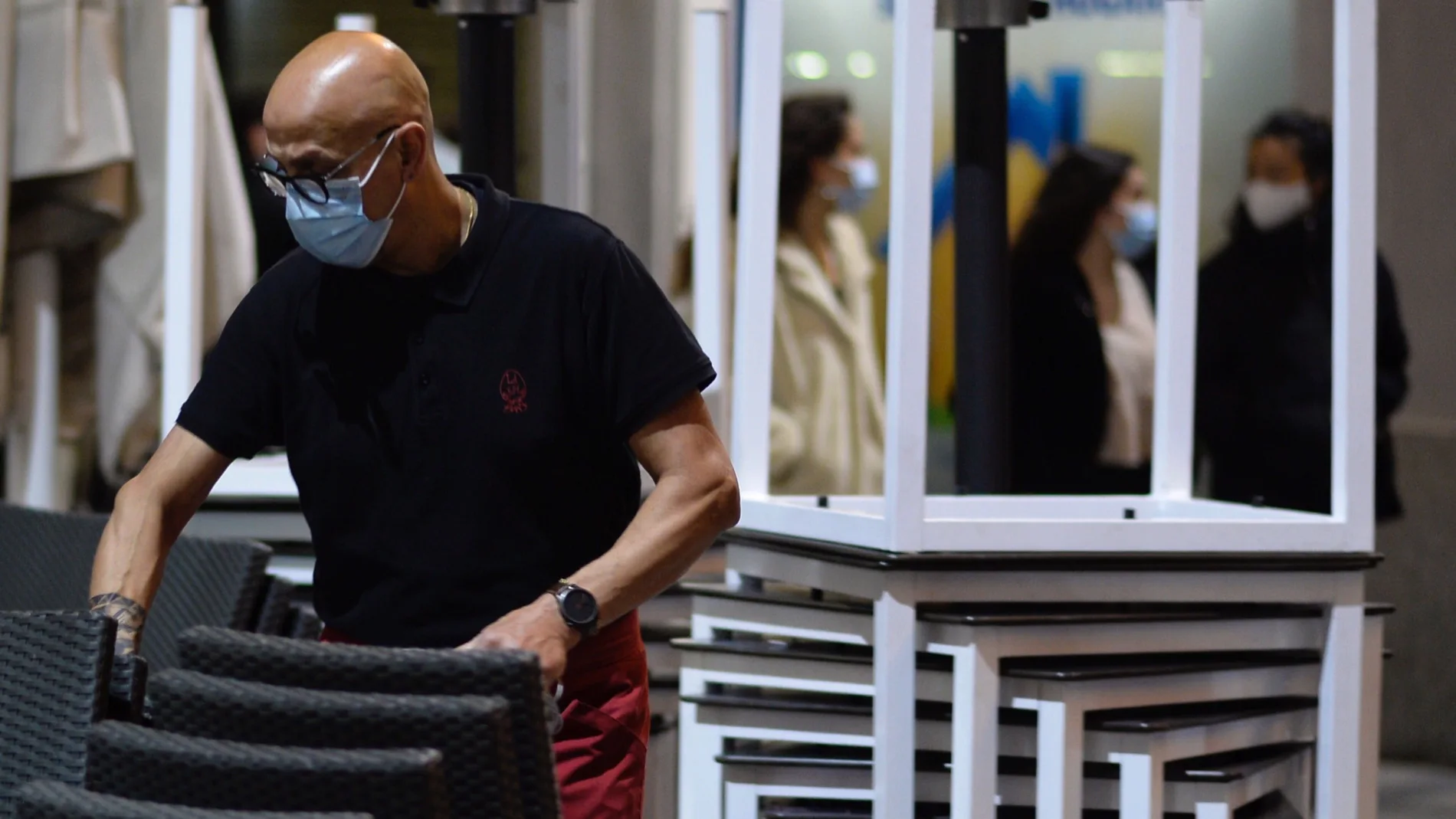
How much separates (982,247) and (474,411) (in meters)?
1.81

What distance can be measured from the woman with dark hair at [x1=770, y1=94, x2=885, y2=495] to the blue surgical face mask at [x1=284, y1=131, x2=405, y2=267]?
323 cm

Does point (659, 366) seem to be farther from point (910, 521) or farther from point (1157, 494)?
point (1157, 494)

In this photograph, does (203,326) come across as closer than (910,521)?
No

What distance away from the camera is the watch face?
188cm

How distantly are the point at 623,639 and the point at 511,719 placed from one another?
54 centimetres

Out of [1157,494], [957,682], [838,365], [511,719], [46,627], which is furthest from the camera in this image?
[838,365]

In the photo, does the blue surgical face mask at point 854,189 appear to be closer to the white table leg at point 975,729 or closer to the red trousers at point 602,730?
the white table leg at point 975,729

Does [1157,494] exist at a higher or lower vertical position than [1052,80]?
lower

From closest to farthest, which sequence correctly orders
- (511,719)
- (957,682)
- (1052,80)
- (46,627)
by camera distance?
(511,719), (46,627), (957,682), (1052,80)

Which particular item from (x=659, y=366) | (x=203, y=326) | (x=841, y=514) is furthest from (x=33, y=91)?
(x=659, y=366)

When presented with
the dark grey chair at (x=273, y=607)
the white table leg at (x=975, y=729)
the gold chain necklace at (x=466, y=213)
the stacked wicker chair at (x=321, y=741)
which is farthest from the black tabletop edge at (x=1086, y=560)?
the stacked wicker chair at (x=321, y=741)

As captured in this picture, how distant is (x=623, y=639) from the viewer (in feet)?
6.96

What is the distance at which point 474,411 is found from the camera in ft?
6.63

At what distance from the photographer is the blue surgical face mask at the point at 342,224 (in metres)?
1.98
